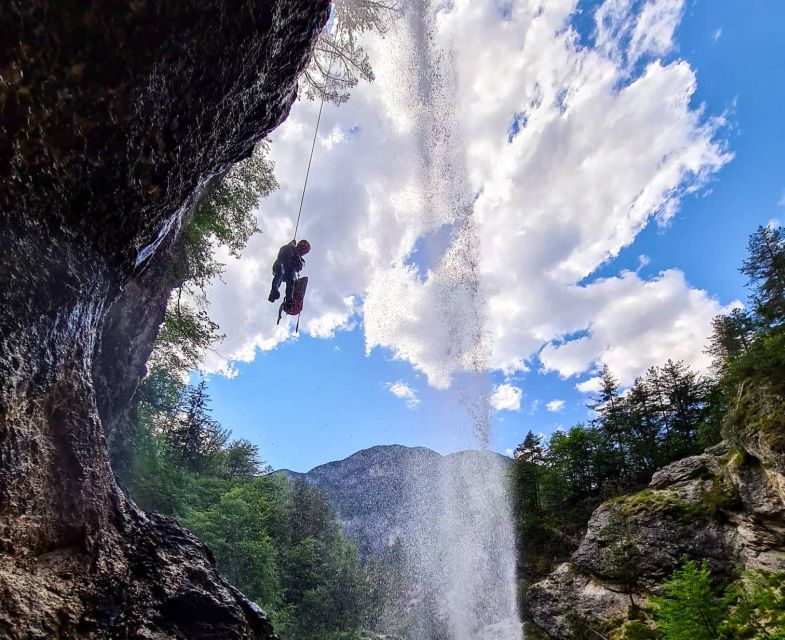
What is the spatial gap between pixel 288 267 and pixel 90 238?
5.14 meters

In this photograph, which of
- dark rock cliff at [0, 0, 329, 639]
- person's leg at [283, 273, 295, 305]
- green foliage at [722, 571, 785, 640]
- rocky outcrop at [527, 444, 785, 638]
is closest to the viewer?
dark rock cliff at [0, 0, 329, 639]

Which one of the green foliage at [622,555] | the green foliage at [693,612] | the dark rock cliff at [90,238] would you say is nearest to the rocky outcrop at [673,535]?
the green foliage at [622,555]

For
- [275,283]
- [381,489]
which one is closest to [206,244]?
[275,283]

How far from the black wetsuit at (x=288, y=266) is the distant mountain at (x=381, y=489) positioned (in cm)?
2485

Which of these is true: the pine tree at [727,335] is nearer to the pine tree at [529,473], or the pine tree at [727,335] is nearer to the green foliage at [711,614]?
the pine tree at [529,473]

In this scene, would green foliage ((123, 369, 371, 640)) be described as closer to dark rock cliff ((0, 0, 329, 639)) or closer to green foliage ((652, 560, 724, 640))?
dark rock cliff ((0, 0, 329, 639))

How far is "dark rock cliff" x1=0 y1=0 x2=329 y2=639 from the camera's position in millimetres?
2141

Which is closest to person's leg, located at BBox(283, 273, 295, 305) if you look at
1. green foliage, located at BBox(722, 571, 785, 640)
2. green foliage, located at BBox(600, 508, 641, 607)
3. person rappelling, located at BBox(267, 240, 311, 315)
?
person rappelling, located at BBox(267, 240, 311, 315)

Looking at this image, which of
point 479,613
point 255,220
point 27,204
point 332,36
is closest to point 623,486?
point 479,613

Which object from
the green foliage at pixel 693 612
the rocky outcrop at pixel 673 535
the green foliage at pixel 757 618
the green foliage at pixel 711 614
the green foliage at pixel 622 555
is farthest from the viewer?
the green foliage at pixel 622 555

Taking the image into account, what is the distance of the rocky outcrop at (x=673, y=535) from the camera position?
38.7 ft

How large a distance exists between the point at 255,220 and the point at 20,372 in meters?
9.22

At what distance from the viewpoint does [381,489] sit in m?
91.7

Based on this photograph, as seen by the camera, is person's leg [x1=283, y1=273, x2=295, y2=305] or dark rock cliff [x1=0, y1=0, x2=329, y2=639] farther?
person's leg [x1=283, y1=273, x2=295, y2=305]
